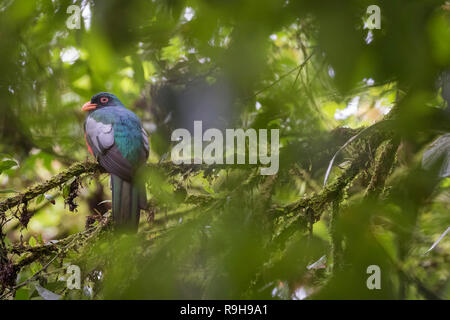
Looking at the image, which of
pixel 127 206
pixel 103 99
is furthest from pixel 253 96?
pixel 103 99

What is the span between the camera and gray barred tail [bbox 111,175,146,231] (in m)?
1.60

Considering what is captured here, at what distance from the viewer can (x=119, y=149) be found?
1.94 meters

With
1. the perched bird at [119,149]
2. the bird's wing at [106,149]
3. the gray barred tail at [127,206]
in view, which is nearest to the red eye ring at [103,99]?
the perched bird at [119,149]

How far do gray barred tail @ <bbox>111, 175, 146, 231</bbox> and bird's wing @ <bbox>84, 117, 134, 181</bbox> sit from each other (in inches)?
4.0

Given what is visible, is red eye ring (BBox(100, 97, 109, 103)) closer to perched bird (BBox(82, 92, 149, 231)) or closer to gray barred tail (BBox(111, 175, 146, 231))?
perched bird (BBox(82, 92, 149, 231))

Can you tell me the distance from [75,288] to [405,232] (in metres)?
1.00

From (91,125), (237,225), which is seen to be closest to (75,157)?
(91,125)

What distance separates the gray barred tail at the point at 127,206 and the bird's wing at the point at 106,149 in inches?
4.0

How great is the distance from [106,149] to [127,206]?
413 mm

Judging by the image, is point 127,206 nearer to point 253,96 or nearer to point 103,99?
point 103,99

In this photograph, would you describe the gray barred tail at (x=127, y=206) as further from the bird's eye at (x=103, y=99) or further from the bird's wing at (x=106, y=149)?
the bird's eye at (x=103, y=99)

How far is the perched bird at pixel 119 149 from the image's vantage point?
165 centimetres

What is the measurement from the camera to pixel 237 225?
2.30ft

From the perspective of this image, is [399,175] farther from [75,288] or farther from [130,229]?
[75,288]
